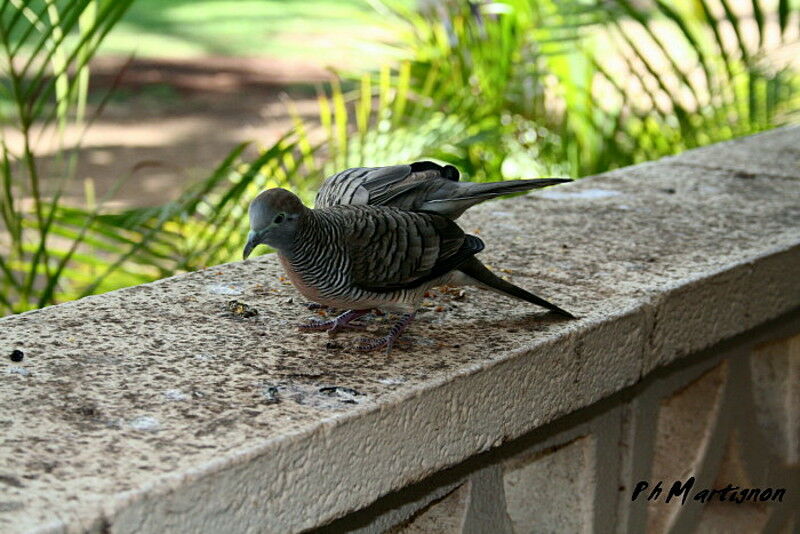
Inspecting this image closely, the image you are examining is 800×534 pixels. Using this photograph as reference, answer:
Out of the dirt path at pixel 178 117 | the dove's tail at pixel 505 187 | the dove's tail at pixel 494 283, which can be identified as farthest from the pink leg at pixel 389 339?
the dirt path at pixel 178 117

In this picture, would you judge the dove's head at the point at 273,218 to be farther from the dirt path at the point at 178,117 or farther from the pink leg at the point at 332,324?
the dirt path at the point at 178,117

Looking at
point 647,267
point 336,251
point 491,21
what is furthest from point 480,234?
point 491,21

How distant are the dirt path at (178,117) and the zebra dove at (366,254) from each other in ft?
16.2

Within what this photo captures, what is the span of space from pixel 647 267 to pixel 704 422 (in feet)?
1.18

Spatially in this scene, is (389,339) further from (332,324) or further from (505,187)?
(505,187)

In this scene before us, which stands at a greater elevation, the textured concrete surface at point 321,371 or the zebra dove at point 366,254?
the zebra dove at point 366,254

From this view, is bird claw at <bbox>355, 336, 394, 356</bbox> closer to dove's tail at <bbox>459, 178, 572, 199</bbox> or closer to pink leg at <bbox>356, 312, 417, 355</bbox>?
pink leg at <bbox>356, 312, 417, 355</bbox>

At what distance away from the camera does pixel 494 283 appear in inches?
73.1

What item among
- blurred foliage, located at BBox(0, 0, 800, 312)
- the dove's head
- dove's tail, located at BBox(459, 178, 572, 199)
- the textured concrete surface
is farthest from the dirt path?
the dove's head

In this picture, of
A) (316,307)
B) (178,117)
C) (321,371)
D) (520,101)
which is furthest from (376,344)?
(178,117)

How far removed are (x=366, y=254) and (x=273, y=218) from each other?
18cm

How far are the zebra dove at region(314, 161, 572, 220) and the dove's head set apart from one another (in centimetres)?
29

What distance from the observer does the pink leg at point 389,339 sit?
5.91 ft

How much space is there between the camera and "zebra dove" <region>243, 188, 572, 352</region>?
1.63 meters
